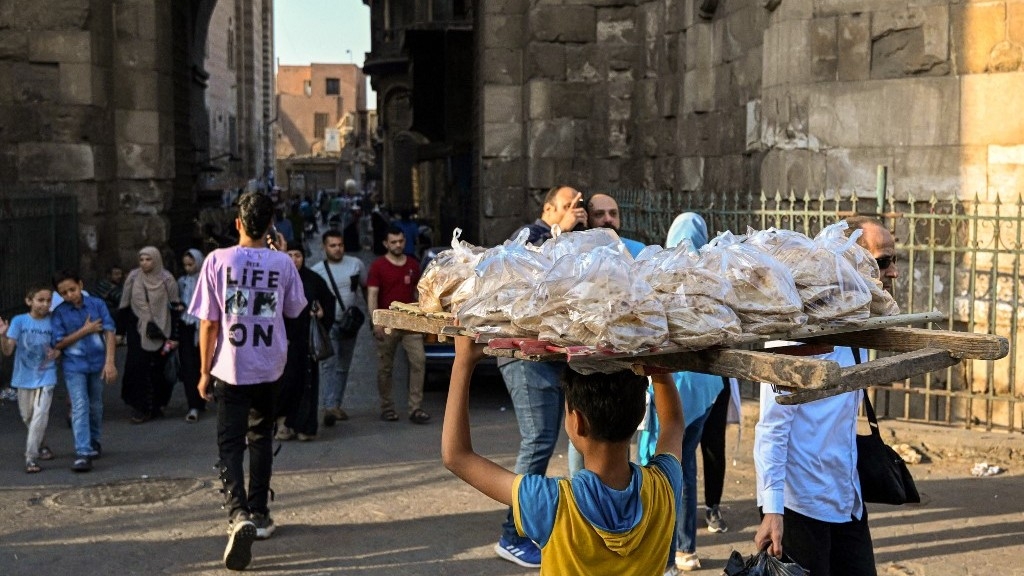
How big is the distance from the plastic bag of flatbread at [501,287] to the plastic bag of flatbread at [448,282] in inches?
3.7

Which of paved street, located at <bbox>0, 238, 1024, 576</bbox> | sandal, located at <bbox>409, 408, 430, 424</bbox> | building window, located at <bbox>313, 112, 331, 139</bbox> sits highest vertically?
building window, located at <bbox>313, 112, 331, 139</bbox>

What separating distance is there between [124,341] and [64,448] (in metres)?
2.03

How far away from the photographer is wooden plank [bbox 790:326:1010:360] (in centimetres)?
290

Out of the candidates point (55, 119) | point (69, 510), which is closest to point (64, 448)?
point (69, 510)

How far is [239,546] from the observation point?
6059 mm

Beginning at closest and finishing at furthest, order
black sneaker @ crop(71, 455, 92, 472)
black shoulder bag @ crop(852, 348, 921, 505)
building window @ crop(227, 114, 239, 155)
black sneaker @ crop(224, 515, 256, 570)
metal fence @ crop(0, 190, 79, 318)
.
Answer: black shoulder bag @ crop(852, 348, 921, 505), black sneaker @ crop(224, 515, 256, 570), black sneaker @ crop(71, 455, 92, 472), metal fence @ crop(0, 190, 79, 318), building window @ crop(227, 114, 239, 155)

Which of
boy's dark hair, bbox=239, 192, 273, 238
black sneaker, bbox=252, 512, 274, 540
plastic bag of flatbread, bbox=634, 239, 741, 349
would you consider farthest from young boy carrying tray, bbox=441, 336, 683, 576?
black sneaker, bbox=252, 512, 274, 540

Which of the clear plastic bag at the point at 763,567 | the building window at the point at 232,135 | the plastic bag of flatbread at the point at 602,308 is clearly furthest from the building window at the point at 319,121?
the plastic bag of flatbread at the point at 602,308

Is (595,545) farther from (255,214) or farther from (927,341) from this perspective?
(255,214)

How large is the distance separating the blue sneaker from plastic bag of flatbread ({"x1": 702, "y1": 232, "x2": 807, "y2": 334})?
3473mm

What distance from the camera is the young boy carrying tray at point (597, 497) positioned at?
9.32ft

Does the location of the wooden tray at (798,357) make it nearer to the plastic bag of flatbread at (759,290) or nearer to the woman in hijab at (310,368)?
the plastic bag of flatbread at (759,290)

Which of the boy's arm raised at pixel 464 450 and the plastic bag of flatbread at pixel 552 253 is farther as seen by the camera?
the boy's arm raised at pixel 464 450

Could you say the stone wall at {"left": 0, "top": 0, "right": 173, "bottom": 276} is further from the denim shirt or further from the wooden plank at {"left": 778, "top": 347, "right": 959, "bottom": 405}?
the wooden plank at {"left": 778, "top": 347, "right": 959, "bottom": 405}
